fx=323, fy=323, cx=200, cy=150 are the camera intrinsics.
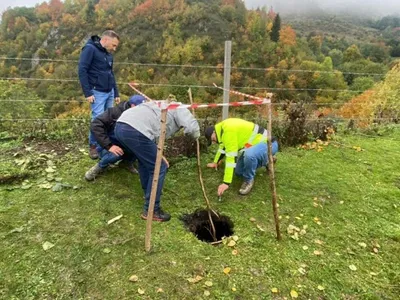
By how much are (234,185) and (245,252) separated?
130 centimetres

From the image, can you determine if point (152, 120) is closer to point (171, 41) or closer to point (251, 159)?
point (251, 159)

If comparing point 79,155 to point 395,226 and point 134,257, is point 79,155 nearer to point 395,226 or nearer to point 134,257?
point 134,257

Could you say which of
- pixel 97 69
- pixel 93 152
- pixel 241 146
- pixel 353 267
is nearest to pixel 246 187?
pixel 241 146

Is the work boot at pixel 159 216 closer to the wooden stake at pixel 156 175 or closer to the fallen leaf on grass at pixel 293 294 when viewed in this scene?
the wooden stake at pixel 156 175

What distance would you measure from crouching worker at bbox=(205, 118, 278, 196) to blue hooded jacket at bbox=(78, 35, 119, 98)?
1.68m

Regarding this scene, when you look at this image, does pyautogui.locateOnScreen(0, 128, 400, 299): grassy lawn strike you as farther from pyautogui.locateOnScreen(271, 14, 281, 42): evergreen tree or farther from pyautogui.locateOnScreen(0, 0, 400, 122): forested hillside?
pyautogui.locateOnScreen(271, 14, 281, 42): evergreen tree

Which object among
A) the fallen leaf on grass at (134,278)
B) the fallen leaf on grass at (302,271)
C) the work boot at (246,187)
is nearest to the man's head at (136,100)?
the work boot at (246,187)

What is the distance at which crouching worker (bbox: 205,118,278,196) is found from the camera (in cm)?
359

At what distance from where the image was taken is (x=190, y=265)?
9.11ft

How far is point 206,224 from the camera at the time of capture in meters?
3.60

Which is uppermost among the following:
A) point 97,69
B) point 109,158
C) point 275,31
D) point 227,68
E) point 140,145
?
point 97,69

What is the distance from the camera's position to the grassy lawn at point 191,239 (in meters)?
2.59

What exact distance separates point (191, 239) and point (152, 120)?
1.21 m

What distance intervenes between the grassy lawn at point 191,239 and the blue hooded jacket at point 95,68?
1.08 metres
